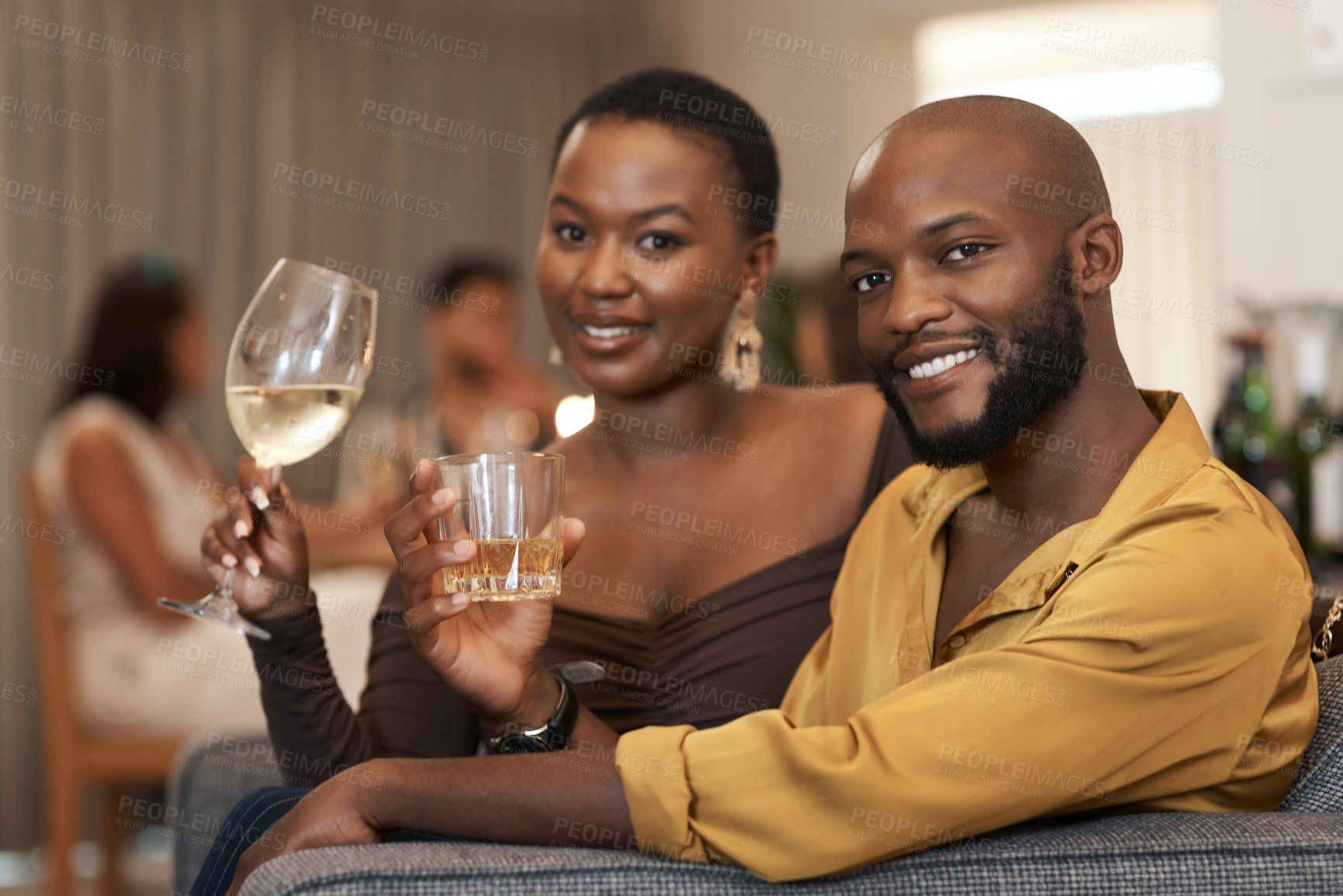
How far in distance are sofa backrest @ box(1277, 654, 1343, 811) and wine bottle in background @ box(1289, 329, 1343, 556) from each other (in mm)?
1620

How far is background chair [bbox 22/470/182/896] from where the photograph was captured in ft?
9.71

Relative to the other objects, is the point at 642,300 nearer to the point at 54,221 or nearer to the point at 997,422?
the point at 997,422

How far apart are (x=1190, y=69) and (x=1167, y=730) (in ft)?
17.6

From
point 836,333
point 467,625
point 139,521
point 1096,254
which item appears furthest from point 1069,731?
point 139,521

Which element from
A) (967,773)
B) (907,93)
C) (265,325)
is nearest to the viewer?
(967,773)

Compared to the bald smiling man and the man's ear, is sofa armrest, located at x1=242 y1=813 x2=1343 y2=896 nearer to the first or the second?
the bald smiling man

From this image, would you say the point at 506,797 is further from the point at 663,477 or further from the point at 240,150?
the point at 240,150

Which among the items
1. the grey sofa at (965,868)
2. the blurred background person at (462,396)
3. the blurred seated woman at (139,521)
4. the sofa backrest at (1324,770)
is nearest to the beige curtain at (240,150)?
the blurred background person at (462,396)

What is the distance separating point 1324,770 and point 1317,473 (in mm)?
1731

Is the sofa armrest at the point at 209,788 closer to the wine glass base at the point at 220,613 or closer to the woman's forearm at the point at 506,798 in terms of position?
the wine glass base at the point at 220,613

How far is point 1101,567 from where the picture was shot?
938 millimetres

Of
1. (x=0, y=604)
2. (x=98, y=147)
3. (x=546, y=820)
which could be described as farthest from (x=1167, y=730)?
Result: (x=98, y=147)

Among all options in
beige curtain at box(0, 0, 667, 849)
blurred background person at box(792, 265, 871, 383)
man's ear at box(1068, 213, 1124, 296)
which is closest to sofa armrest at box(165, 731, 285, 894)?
man's ear at box(1068, 213, 1124, 296)

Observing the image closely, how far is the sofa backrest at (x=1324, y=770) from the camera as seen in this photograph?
3.22ft
